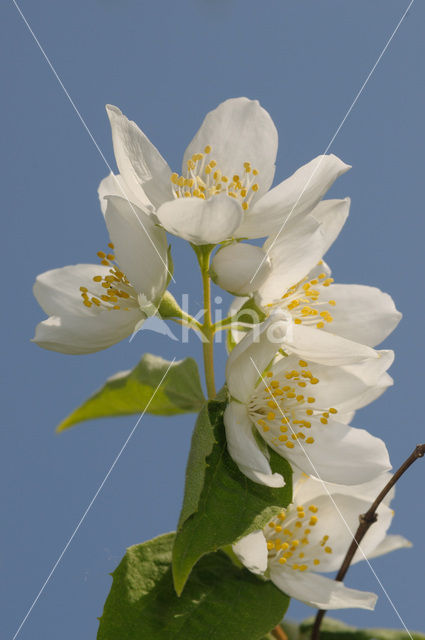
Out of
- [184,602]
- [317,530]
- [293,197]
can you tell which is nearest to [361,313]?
[293,197]

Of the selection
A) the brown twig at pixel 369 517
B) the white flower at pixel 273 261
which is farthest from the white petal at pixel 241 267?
the brown twig at pixel 369 517

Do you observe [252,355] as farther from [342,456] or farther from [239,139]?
[239,139]

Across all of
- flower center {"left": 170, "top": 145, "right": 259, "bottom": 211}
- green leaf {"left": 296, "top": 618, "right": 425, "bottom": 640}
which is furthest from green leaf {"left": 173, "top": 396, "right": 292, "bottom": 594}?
green leaf {"left": 296, "top": 618, "right": 425, "bottom": 640}

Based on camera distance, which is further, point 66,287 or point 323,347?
point 66,287

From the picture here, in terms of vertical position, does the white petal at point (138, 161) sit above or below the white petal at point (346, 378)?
above

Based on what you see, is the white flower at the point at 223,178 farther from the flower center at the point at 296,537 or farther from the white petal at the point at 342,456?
the flower center at the point at 296,537

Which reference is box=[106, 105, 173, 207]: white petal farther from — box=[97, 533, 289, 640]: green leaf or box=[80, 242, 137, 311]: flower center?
box=[97, 533, 289, 640]: green leaf
